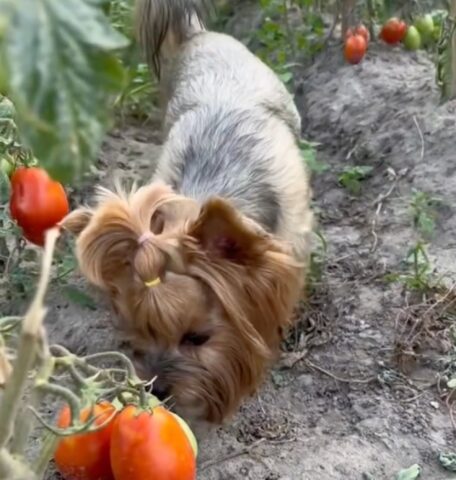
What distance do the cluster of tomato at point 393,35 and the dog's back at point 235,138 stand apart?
125 centimetres

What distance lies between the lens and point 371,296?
12.8 feet

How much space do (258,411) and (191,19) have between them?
2.42m

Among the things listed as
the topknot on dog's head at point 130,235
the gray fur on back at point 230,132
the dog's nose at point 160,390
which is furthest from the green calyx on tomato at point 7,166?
the gray fur on back at point 230,132

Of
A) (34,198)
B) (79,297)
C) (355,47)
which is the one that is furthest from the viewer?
(355,47)

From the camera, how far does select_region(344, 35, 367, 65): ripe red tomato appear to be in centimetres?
585

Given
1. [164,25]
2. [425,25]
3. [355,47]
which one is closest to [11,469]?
[164,25]

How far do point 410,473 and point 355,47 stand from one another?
11.1ft

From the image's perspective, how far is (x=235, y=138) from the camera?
3799mm

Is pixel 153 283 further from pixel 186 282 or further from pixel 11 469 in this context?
pixel 11 469

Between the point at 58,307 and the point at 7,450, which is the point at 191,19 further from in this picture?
the point at 7,450

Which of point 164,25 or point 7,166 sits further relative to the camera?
point 164,25

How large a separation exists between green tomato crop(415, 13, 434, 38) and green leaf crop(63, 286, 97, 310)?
3.21 meters

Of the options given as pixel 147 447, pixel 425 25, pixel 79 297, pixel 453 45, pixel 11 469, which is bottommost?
pixel 79 297

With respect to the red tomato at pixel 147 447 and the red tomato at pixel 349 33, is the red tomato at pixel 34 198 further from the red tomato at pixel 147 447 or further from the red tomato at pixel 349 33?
the red tomato at pixel 349 33
